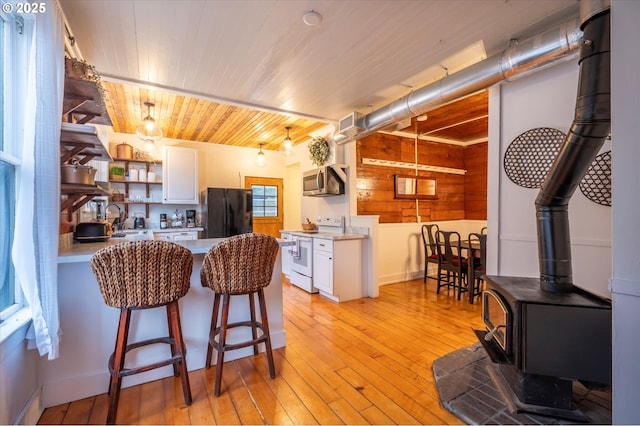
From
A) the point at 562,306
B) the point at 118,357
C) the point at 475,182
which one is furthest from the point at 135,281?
the point at 475,182

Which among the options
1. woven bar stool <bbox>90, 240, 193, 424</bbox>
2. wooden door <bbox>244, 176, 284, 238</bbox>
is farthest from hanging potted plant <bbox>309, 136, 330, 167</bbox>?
woven bar stool <bbox>90, 240, 193, 424</bbox>

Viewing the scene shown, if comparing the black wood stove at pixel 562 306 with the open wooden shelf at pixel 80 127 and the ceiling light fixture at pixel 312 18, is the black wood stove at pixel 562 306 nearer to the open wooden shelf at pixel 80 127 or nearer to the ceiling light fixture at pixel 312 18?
the ceiling light fixture at pixel 312 18

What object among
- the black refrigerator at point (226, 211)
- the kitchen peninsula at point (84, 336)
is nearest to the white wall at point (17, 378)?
the kitchen peninsula at point (84, 336)

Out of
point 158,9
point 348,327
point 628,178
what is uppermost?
point 158,9

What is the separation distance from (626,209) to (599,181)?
873mm

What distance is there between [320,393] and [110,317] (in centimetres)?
146

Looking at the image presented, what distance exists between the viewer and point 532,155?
2207mm

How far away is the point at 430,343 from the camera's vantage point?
8.35 ft

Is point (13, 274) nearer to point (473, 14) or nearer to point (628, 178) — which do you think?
point (628, 178)

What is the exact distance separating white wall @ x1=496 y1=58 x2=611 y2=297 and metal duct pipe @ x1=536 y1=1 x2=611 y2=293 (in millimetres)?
435

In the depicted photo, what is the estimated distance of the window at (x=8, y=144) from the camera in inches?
54.6

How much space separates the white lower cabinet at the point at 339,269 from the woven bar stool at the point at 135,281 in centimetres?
223

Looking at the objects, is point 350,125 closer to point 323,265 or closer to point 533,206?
point 323,265

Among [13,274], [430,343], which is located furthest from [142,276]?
[430,343]
